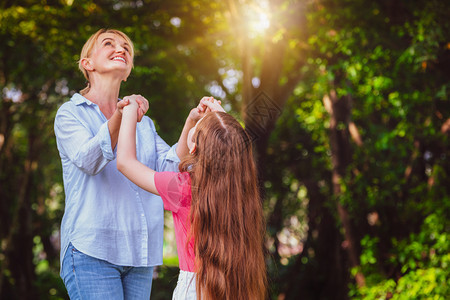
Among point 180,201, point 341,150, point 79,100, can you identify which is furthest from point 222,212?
point 341,150

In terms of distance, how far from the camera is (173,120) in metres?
9.60

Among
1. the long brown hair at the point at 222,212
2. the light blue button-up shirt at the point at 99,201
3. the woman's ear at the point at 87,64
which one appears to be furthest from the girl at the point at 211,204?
the woman's ear at the point at 87,64

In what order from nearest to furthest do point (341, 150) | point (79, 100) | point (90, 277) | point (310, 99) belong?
point (90, 277) < point (79, 100) < point (341, 150) < point (310, 99)

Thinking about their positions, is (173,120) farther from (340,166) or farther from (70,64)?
(340,166)

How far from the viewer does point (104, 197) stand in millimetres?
2221

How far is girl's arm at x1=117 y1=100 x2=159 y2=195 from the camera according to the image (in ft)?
6.93

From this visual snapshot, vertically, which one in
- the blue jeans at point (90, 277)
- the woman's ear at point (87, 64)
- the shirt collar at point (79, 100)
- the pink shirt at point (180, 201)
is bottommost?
the blue jeans at point (90, 277)

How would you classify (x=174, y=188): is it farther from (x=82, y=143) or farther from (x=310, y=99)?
(x=310, y=99)

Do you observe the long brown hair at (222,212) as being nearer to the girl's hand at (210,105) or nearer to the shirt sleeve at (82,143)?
the girl's hand at (210,105)

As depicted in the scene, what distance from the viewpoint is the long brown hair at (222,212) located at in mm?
2172

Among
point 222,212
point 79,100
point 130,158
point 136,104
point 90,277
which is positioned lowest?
point 90,277

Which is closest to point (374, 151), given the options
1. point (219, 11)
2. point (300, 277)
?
point (219, 11)

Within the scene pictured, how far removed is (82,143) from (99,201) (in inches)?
10.2

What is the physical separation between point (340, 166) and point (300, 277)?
13.2ft
